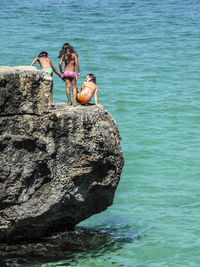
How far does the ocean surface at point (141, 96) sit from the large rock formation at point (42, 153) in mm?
1000

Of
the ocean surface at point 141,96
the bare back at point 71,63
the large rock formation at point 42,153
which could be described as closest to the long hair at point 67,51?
the bare back at point 71,63

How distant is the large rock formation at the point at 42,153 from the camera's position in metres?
9.54

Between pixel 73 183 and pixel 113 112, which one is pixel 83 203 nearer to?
pixel 73 183

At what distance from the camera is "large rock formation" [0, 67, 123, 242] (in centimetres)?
954

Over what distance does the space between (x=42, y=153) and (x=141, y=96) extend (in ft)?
44.1

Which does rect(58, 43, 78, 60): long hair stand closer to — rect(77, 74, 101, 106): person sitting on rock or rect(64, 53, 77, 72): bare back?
rect(64, 53, 77, 72): bare back

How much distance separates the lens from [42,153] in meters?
9.75

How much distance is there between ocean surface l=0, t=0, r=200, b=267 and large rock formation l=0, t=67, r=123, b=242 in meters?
1.00

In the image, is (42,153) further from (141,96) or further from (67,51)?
(141,96)

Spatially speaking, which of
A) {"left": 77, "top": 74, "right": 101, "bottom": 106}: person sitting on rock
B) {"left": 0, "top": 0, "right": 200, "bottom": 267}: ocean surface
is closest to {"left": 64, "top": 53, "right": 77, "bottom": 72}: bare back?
{"left": 77, "top": 74, "right": 101, "bottom": 106}: person sitting on rock

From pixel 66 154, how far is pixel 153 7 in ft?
114

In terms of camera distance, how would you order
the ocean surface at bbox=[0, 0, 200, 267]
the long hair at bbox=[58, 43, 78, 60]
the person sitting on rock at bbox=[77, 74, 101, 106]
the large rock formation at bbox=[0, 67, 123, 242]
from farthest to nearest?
the long hair at bbox=[58, 43, 78, 60], the ocean surface at bbox=[0, 0, 200, 267], the person sitting on rock at bbox=[77, 74, 101, 106], the large rock formation at bbox=[0, 67, 123, 242]

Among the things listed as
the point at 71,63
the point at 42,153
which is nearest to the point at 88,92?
the point at 71,63

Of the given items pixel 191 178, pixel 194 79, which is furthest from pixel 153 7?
pixel 191 178
